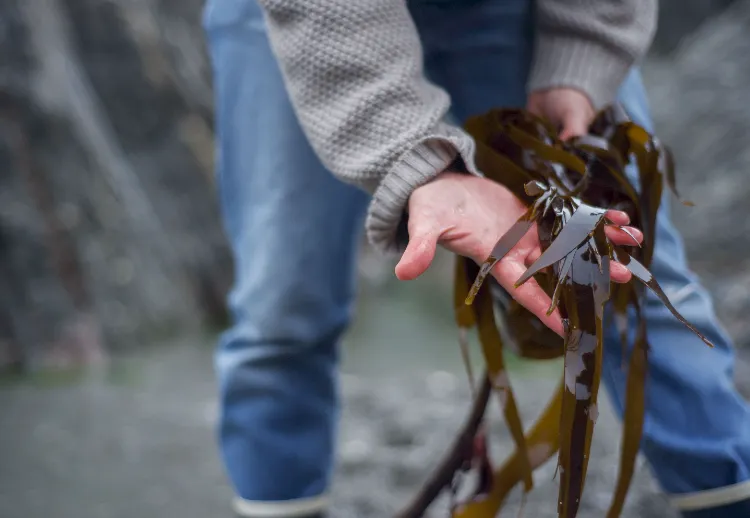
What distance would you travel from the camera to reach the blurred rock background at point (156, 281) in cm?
160

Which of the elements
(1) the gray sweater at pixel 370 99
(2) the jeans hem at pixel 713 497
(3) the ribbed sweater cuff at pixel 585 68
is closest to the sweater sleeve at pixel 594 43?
(3) the ribbed sweater cuff at pixel 585 68

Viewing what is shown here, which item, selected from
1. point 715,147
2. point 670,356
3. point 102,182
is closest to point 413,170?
point 670,356

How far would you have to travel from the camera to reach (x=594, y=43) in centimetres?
88

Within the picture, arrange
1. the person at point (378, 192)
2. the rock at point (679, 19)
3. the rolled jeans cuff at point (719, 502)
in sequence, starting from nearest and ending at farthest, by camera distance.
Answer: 1. the person at point (378, 192)
2. the rolled jeans cuff at point (719, 502)
3. the rock at point (679, 19)

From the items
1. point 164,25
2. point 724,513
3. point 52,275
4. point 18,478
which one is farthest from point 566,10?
point 164,25

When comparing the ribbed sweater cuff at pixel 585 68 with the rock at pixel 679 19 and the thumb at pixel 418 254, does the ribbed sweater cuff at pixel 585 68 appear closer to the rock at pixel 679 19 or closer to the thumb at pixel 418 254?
the thumb at pixel 418 254

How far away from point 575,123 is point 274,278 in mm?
446

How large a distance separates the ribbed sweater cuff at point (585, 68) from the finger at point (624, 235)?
32 centimetres

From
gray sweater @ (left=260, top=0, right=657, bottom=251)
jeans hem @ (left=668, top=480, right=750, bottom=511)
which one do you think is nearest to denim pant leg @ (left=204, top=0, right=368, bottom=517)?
gray sweater @ (left=260, top=0, right=657, bottom=251)

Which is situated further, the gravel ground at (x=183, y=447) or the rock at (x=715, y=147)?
the rock at (x=715, y=147)

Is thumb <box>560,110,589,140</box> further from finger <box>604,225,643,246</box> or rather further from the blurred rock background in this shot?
the blurred rock background

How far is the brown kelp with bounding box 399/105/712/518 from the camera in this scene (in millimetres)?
599

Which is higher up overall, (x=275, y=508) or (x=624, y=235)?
(x=624, y=235)

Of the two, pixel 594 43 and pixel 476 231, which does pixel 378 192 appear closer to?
pixel 476 231
